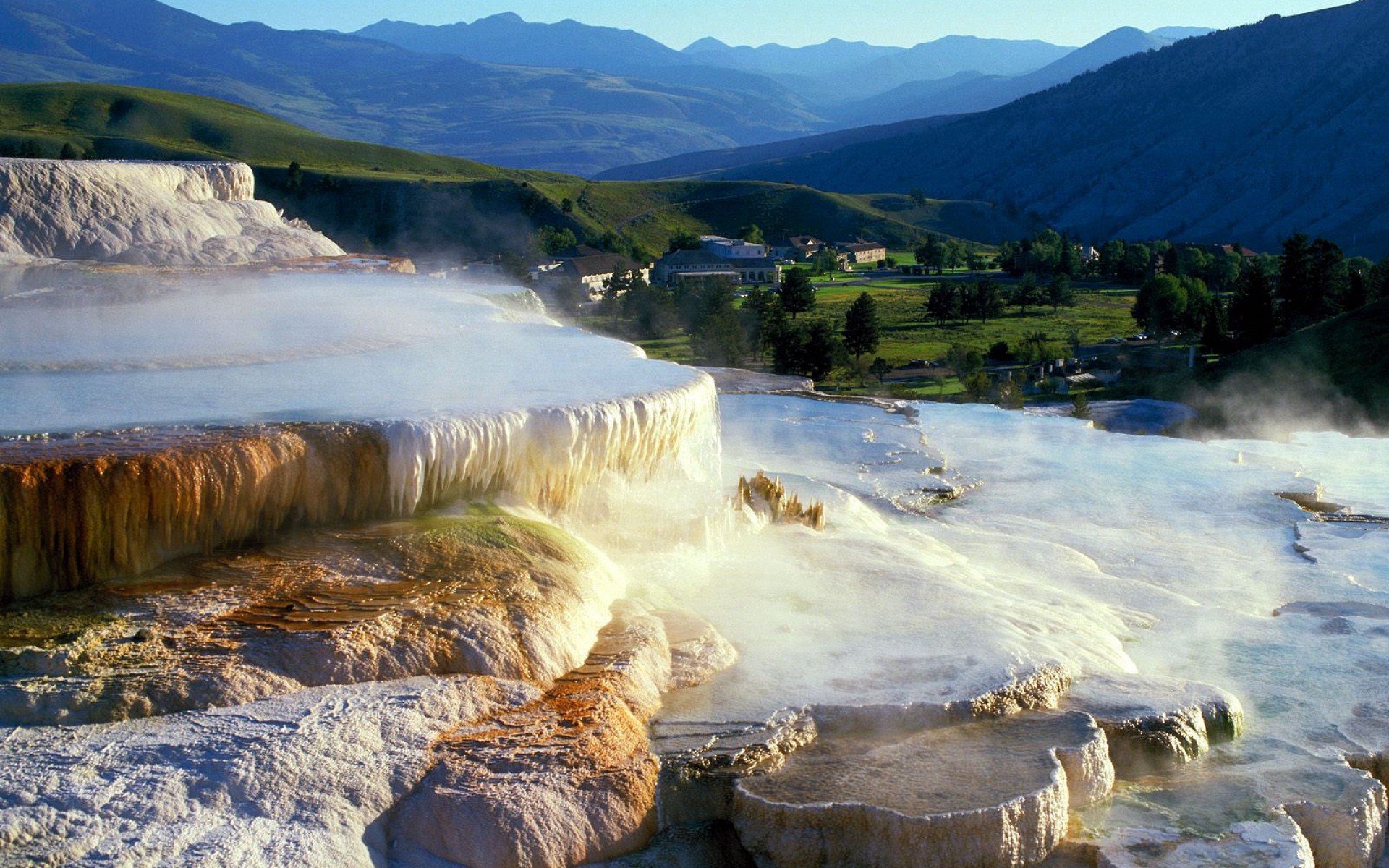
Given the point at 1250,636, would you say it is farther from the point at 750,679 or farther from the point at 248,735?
the point at 248,735

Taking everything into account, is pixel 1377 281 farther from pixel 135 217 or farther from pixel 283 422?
pixel 283 422

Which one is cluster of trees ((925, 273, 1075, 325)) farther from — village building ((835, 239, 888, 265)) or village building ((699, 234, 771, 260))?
village building ((835, 239, 888, 265))

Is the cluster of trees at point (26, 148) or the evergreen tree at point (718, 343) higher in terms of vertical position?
the cluster of trees at point (26, 148)

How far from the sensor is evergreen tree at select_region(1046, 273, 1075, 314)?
6175cm

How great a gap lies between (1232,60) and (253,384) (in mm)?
147441

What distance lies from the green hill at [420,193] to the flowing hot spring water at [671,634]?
64.9 m

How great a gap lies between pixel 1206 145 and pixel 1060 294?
252ft

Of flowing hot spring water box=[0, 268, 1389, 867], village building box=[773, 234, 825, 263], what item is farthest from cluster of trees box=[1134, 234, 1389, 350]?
village building box=[773, 234, 825, 263]

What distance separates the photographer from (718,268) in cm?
7769

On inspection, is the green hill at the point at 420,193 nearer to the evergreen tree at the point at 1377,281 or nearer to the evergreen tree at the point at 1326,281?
the evergreen tree at the point at 1326,281

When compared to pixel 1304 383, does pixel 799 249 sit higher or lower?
lower

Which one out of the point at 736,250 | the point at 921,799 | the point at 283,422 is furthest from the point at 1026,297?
the point at 921,799

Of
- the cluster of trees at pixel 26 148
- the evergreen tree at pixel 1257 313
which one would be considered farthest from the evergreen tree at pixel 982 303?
the cluster of trees at pixel 26 148

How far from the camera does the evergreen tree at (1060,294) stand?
61750 millimetres
